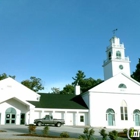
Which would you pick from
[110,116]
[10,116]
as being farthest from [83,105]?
[10,116]

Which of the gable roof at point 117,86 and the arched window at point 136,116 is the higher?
the gable roof at point 117,86

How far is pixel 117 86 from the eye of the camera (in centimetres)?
4050

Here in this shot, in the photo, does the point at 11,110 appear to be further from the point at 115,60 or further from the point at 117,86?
the point at 115,60

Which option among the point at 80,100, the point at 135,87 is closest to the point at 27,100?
the point at 80,100

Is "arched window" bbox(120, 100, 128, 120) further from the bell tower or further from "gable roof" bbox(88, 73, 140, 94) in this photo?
the bell tower

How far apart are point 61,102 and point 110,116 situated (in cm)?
836

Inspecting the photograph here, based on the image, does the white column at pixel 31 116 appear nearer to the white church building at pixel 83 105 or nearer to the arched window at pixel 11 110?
the white church building at pixel 83 105

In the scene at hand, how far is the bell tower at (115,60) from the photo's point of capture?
46188 millimetres

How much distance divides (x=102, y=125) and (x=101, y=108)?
267cm

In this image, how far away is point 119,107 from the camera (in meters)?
39.7

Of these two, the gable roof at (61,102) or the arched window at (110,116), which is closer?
the gable roof at (61,102)

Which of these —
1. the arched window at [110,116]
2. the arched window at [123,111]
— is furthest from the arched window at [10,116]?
the arched window at [123,111]

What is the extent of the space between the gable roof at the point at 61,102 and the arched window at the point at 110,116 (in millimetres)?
3696

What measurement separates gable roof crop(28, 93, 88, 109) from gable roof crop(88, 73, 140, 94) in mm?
3723
